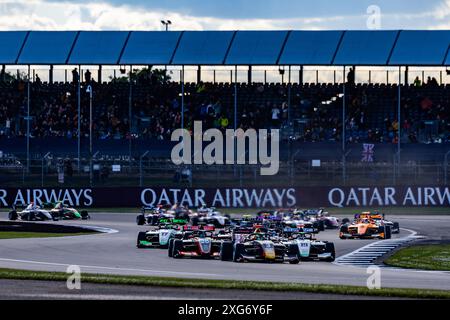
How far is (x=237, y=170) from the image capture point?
53688 mm

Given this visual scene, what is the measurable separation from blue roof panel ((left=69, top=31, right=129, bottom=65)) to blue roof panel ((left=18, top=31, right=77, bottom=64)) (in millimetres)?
487

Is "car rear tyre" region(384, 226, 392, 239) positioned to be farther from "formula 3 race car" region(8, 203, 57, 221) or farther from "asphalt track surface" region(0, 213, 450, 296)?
"formula 3 race car" region(8, 203, 57, 221)

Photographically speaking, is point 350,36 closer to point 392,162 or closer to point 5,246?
point 392,162

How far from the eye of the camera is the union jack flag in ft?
180

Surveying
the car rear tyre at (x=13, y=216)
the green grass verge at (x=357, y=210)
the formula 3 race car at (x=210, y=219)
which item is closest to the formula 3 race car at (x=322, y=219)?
the formula 3 race car at (x=210, y=219)

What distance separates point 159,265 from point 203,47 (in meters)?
33.8

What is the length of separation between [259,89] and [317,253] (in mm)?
32628

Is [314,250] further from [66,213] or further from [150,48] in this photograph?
[150,48]

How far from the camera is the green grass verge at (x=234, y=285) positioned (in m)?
21.6

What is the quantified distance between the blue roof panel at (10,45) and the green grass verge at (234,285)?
127ft

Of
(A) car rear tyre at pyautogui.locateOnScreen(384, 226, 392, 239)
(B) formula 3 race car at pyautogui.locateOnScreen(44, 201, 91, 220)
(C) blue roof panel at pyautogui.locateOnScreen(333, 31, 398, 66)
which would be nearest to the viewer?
(A) car rear tyre at pyautogui.locateOnScreen(384, 226, 392, 239)

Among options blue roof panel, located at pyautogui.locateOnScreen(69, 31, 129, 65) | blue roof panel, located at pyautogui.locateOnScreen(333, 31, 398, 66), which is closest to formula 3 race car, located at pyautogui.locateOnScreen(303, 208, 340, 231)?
blue roof panel, located at pyautogui.locateOnScreen(333, 31, 398, 66)

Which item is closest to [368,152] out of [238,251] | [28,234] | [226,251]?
[28,234]
